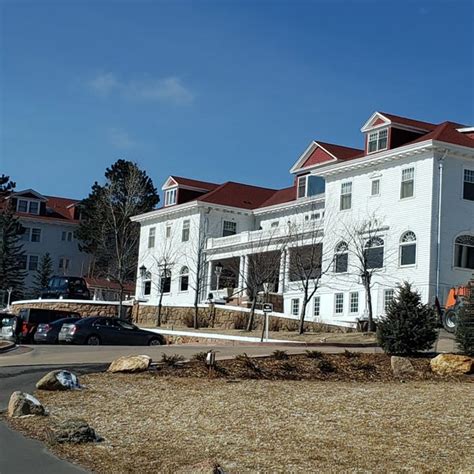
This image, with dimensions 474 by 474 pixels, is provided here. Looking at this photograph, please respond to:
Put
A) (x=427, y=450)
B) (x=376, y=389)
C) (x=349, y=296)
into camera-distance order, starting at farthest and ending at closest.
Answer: (x=349, y=296)
(x=376, y=389)
(x=427, y=450)

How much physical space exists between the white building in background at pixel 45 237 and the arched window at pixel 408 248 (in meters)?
43.6

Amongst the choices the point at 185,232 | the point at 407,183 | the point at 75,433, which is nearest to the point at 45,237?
the point at 185,232

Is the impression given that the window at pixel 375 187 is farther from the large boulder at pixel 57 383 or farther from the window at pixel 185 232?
the large boulder at pixel 57 383

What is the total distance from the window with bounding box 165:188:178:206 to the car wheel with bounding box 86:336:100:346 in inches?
1185

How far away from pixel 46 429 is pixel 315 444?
156 inches

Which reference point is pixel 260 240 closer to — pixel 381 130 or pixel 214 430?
pixel 381 130

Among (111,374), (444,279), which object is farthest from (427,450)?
(444,279)

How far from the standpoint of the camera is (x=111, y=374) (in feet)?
63.3

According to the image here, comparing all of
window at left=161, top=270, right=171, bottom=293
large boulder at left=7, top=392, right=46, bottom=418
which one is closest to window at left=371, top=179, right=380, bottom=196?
window at left=161, top=270, right=171, bottom=293

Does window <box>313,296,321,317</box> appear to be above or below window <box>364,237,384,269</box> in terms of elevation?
below

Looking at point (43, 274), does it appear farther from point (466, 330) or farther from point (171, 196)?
point (466, 330)

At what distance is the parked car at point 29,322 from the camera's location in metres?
36.2

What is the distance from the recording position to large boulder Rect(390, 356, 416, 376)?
62.0 feet

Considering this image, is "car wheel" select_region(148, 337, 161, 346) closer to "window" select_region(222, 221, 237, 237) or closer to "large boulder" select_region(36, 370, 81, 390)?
"large boulder" select_region(36, 370, 81, 390)
